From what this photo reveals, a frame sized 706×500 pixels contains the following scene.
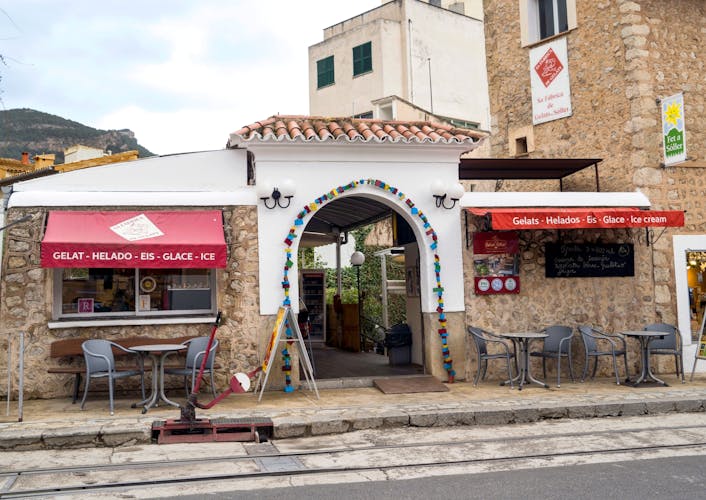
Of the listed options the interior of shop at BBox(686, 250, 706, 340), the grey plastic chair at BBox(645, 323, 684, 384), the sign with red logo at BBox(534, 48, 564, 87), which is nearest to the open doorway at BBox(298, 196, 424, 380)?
the grey plastic chair at BBox(645, 323, 684, 384)

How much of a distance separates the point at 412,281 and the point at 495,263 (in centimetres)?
200

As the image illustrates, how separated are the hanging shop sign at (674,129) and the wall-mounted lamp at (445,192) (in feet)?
14.0

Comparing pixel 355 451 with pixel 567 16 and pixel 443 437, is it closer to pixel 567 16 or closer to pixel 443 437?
pixel 443 437

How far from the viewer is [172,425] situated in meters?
8.31

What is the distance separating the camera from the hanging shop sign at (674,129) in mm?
12672

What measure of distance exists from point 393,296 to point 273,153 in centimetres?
934

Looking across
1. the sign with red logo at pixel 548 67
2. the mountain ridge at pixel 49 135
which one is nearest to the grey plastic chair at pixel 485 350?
the sign with red logo at pixel 548 67

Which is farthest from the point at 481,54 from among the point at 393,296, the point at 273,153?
the point at 273,153

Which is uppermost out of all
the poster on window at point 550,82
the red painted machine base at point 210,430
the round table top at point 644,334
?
the poster on window at point 550,82

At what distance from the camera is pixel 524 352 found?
1177 cm

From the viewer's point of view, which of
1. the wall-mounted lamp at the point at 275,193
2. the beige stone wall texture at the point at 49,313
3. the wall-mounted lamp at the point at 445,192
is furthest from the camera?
the wall-mounted lamp at the point at 445,192

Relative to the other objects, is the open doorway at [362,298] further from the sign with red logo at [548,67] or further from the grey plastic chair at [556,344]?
the sign with red logo at [548,67]

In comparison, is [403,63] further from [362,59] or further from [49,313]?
[49,313]

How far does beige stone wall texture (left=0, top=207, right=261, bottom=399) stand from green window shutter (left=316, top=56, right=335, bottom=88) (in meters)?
21.6
